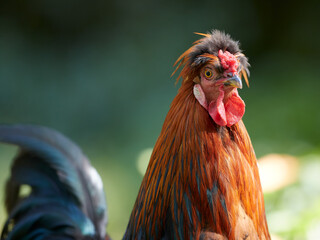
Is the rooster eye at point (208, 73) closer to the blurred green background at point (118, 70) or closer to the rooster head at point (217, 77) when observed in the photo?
Answer: the rooster head at point (217, 77)

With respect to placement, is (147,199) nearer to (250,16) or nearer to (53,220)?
(53,220)

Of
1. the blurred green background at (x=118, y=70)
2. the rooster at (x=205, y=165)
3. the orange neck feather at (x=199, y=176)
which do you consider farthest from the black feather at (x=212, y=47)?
the blurred green background at (x=118, y=70)

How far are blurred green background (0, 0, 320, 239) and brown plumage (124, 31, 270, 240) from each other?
321 centimetres

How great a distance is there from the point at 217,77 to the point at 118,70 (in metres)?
3.72

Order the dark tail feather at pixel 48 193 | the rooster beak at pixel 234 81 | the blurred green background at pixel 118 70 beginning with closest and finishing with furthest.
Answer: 1. the rooster beak at pixel 234 81
2. the dark tail feather at pixel 48 193
3. the blurred green background at pixel 118 70

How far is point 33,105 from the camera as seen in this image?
521 cm

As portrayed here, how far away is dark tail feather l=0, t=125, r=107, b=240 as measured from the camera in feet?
7.52

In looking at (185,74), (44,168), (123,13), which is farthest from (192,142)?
(123,13)

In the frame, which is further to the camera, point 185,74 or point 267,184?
point 267,184

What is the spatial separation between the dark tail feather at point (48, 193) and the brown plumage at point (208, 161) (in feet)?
2.20

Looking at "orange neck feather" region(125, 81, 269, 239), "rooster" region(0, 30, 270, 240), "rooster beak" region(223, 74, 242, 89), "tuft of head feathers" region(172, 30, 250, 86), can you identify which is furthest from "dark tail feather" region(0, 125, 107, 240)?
"rooster beak" region(223, 74, 242, 89)

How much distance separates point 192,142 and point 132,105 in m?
3.63

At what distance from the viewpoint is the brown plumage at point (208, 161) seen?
1.77 metres

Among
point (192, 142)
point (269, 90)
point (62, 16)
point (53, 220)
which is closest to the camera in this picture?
point (192, 142)
